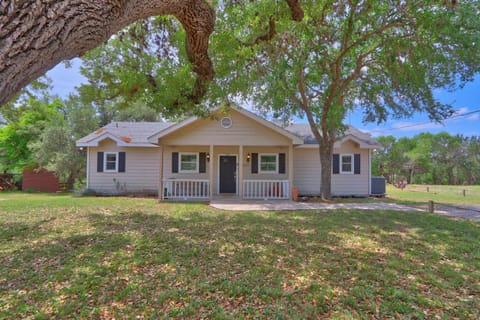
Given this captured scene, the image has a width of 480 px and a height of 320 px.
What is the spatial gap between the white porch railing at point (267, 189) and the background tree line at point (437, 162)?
72.2 ft

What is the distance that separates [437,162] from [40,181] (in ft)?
137

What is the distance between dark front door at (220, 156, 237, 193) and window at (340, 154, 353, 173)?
18.3ft

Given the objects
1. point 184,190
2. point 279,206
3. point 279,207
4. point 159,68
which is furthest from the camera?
point 184,190

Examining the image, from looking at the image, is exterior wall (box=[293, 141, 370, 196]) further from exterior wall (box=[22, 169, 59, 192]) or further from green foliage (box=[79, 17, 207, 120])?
exterior wall (box=[22, 169, 59, 192])

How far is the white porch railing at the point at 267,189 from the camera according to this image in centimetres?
1095

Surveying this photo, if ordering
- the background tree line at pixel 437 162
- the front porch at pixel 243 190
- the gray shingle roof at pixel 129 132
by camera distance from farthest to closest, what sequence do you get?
the background tree line at pixel 437 162
the gray shingle roof at pixel 129 132
the front porch at pixel 243 190

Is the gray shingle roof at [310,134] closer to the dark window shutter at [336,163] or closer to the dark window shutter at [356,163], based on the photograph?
the dark window shutter at [356,163]

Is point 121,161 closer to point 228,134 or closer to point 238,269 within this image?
point 228,134

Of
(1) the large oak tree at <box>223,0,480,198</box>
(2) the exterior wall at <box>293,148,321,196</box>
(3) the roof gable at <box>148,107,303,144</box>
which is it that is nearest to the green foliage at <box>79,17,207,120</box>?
(1) the large oak tree at <box>223,0,480,198</box>

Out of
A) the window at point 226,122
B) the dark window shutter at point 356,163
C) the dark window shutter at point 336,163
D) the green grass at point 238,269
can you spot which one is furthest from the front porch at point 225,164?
the green grass at point 238,269

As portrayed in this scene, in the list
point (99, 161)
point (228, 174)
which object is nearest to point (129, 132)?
point (99, 161)

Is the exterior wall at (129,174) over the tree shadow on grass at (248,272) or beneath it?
over

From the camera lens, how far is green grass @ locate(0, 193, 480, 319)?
274cm

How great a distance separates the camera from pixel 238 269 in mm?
3688
